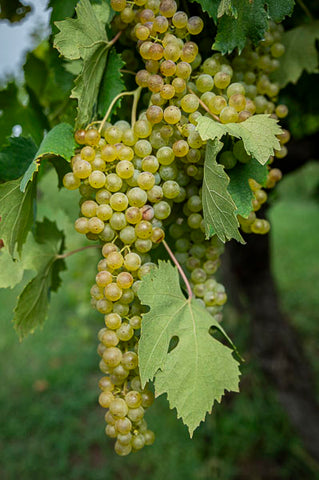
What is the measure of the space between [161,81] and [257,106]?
0.66 ft

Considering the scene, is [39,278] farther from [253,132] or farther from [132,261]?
[253,132]

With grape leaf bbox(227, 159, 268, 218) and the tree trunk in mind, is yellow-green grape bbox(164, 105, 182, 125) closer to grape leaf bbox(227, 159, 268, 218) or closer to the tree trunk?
grape leaf bbox(227, 159, 268, 218)

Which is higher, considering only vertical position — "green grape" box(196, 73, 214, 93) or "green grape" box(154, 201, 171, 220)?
"green grape" box(196, 73, 214, 93)

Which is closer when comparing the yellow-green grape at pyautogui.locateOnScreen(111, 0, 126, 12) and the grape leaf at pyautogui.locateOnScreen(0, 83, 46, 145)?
the yellow-green grape at pyautogui.locateOnScreen(111, 0, 126, 12)

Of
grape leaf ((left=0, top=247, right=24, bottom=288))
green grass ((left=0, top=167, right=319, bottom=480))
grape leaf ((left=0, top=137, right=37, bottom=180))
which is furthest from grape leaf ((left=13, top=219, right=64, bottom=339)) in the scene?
green grass ((left=0, top=167, right=319, bottom=480))

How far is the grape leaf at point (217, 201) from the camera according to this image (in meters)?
0.58

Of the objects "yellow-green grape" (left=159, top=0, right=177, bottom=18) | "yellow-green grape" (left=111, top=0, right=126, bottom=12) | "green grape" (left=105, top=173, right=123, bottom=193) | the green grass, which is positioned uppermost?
"yellow-green grape" (left=111, top=0, right=126, bottom=12)

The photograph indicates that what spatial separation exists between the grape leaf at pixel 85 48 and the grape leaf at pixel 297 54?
1.21 ft

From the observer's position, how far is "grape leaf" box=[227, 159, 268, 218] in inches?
25.9

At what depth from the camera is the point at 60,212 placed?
1.11 metres

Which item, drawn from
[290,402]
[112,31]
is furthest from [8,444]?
[112,31]

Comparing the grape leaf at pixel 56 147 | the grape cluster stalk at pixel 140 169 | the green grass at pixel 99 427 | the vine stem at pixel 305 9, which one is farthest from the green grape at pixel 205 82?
the green grass at pixel 99 427

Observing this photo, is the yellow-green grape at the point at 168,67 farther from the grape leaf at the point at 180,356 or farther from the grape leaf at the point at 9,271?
the grape leaf at the point at 9,271

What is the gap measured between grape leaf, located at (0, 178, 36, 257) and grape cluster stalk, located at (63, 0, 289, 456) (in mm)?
81
